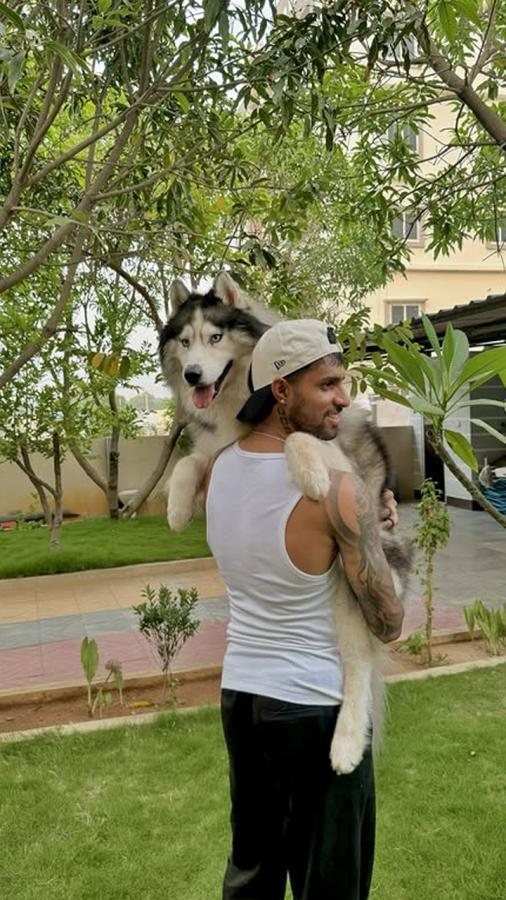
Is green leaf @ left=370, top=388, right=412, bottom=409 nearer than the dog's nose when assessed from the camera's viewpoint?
Yes

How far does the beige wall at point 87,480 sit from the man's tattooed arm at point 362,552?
8561 mm

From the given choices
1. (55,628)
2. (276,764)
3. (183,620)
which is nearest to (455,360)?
(276,764)

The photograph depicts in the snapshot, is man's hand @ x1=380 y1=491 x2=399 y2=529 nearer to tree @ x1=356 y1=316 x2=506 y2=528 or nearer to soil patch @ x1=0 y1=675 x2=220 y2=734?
tree @ x1=356 y1=316 x2=506 y2=528

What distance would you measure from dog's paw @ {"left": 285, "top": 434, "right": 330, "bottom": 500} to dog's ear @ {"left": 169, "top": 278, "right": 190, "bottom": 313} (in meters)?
0.78

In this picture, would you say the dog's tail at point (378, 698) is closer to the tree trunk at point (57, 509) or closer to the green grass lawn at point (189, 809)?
the green grass lawn at point (189, 809)

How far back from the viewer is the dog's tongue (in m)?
1.66

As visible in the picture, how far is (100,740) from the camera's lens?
350 centimetres

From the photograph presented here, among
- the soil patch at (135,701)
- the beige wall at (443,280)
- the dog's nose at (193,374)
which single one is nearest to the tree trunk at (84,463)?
the soil patch at (135,701)

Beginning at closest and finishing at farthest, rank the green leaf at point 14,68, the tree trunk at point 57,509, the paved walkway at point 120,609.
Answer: the green leaf at point 14,68 → the paved walkway at point 120,609 → the tree trunk at point 57,509

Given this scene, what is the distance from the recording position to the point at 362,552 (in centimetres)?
125

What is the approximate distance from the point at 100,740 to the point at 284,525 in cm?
277

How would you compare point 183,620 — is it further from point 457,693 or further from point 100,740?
point 457,693

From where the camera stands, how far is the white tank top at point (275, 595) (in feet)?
4.23

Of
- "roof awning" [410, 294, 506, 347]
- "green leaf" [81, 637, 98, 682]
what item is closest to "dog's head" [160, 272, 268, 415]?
"green leaf" [81, 637, 98, 682]
